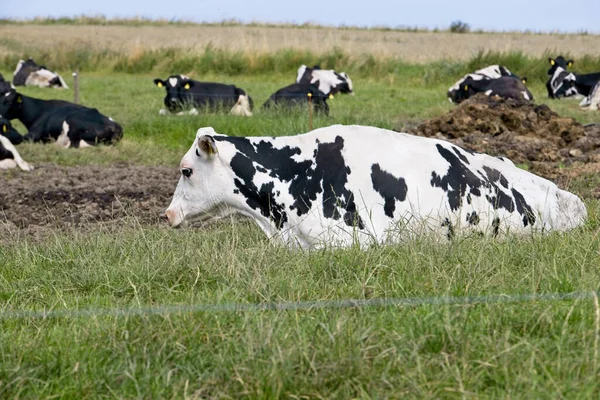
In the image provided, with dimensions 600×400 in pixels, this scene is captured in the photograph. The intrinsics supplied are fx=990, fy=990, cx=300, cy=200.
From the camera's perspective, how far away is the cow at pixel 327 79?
1019 inches

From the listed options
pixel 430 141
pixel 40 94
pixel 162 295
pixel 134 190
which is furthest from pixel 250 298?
pixel 40 94

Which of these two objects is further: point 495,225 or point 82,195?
point 82,195

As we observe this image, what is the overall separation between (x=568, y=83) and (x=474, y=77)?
236 centimetres

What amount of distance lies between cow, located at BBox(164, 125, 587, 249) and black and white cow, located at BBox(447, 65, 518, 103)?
15.0m

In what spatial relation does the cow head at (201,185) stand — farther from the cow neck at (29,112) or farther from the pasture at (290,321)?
the cow neck at (29,112)

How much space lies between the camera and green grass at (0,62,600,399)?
390 centimetres

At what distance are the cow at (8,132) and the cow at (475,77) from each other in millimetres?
10293

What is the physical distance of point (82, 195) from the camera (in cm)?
1067

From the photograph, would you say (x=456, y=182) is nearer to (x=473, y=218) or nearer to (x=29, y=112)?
(x=473, y=218)

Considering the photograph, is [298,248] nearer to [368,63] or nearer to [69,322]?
[69,322]

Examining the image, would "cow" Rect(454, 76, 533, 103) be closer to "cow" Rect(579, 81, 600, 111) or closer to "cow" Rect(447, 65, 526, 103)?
"cow" Rect(447, 65, 526, 103)

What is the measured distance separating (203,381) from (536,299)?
1.73 m

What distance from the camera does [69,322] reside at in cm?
489

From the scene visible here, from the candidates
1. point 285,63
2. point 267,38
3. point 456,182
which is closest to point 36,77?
point 285,63
